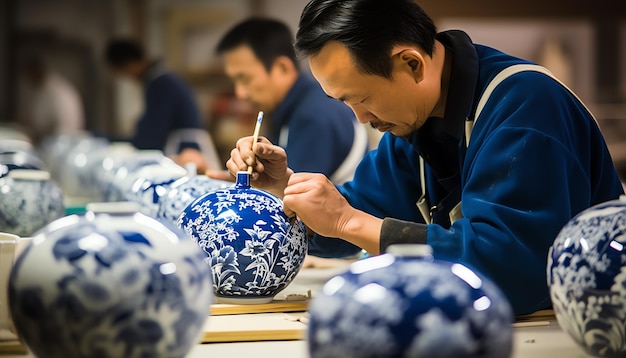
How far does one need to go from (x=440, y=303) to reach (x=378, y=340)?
A: 0.26ft

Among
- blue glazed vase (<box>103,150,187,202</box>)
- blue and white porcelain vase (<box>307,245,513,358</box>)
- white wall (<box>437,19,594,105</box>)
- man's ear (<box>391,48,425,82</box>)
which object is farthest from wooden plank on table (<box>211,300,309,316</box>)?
white wall (<box>437,19,594,105</box>)

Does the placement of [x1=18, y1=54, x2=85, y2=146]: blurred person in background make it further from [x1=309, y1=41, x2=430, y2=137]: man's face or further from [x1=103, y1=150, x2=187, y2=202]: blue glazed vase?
[x1=309, y1=41, x2=430, y2=137]: man's face

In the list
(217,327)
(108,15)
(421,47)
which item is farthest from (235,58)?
(108,15)

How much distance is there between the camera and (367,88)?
1993 millimetres

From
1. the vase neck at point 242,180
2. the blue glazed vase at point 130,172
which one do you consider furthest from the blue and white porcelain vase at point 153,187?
the vase neck at point 242,180

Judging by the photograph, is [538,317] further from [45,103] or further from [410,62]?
[45,103]

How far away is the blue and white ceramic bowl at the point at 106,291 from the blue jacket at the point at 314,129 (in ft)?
7.72

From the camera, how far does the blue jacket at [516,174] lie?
5.84 ft

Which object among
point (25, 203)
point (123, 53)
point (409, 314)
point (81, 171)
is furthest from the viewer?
point (123, 53)

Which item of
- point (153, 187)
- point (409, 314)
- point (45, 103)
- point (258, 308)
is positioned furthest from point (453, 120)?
point (45, 103)

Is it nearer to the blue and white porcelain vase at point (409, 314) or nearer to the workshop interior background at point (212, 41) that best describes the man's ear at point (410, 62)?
the blue and white porcelain vase at point (409, 314)

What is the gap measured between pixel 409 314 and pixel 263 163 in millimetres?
1275

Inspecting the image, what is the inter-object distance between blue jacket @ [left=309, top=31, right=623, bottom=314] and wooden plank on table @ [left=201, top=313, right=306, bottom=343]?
0.28 meters

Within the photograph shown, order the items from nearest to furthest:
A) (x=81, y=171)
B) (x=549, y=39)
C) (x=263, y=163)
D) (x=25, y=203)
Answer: (x=263, y=163)
(x=25, y=203)
(x=81, y=171)
(x=549, y=39)
